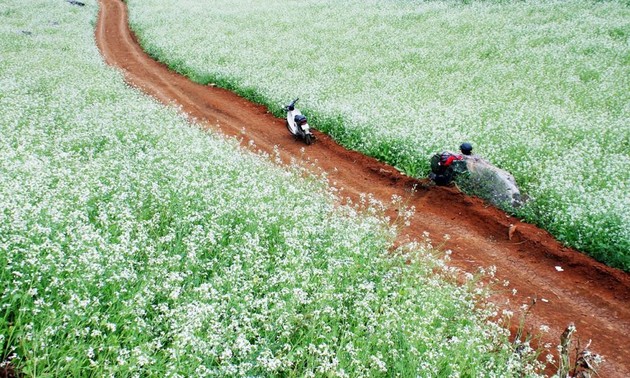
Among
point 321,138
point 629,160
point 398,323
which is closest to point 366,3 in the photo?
point 321,138

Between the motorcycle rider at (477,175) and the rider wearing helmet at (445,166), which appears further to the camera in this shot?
the rider wearing helmet at (445,166)

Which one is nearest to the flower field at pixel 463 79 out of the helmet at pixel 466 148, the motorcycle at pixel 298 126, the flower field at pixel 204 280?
the motorcycle at pixel 298 126

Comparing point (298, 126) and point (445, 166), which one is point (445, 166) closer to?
point (445, 166)

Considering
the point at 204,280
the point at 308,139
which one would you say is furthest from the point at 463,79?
the point at 204,280

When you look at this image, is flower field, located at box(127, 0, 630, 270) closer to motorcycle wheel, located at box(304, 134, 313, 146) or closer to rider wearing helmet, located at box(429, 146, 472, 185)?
rider wearing helmet, located at box(429, 146, 472, 185)

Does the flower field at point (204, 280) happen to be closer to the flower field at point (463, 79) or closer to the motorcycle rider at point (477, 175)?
the motorcycle rider at point (477, 175)

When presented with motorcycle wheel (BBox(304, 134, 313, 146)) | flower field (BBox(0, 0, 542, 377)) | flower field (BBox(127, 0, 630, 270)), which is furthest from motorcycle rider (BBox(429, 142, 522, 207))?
motorcycle wheel (BBox(304, 134, 313, 146))

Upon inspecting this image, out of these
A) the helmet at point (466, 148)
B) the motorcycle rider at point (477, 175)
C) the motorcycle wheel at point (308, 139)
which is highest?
the helmet at point (466, 148)
